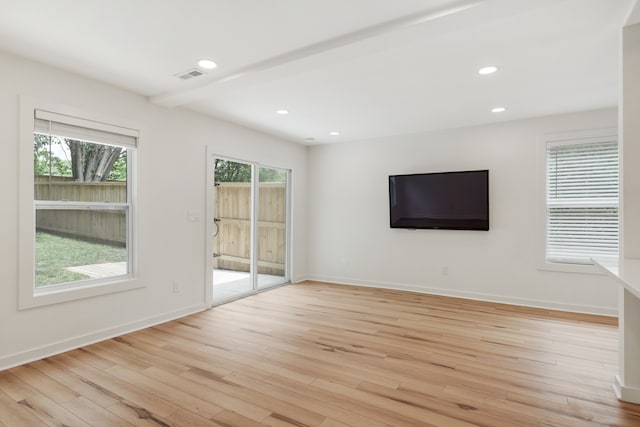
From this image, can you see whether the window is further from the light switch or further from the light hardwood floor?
the light switch

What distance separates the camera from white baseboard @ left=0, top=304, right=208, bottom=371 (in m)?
2.66

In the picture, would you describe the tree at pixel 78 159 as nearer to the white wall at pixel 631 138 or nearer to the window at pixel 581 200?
the white wall at pixel 631 138

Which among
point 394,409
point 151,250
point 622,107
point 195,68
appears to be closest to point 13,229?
point 151,250

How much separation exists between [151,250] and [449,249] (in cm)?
391

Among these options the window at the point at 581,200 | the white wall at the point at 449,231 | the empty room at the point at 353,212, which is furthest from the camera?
the white wall at the point at 449,231

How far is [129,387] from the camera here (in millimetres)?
2354

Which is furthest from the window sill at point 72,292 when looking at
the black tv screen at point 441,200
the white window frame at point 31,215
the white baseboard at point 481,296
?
the black tv screen at point 441,200

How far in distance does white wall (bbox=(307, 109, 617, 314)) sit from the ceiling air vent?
321cm

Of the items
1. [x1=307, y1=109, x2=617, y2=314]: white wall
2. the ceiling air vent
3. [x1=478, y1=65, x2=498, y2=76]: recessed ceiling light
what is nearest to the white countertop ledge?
[x1=478, y1=65, x2=498, y2=76]: recessed ceiling light

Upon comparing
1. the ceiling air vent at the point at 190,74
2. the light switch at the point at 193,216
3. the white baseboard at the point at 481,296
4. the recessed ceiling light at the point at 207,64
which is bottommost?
the white baseboard at the point at 481,296

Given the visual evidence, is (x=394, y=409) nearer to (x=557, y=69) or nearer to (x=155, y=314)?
(x=155, y=314)

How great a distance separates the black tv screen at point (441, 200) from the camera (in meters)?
4.67

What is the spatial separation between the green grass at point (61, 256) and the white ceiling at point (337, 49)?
4.93 ft

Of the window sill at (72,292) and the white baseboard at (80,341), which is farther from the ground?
the window sill at (72,292)
